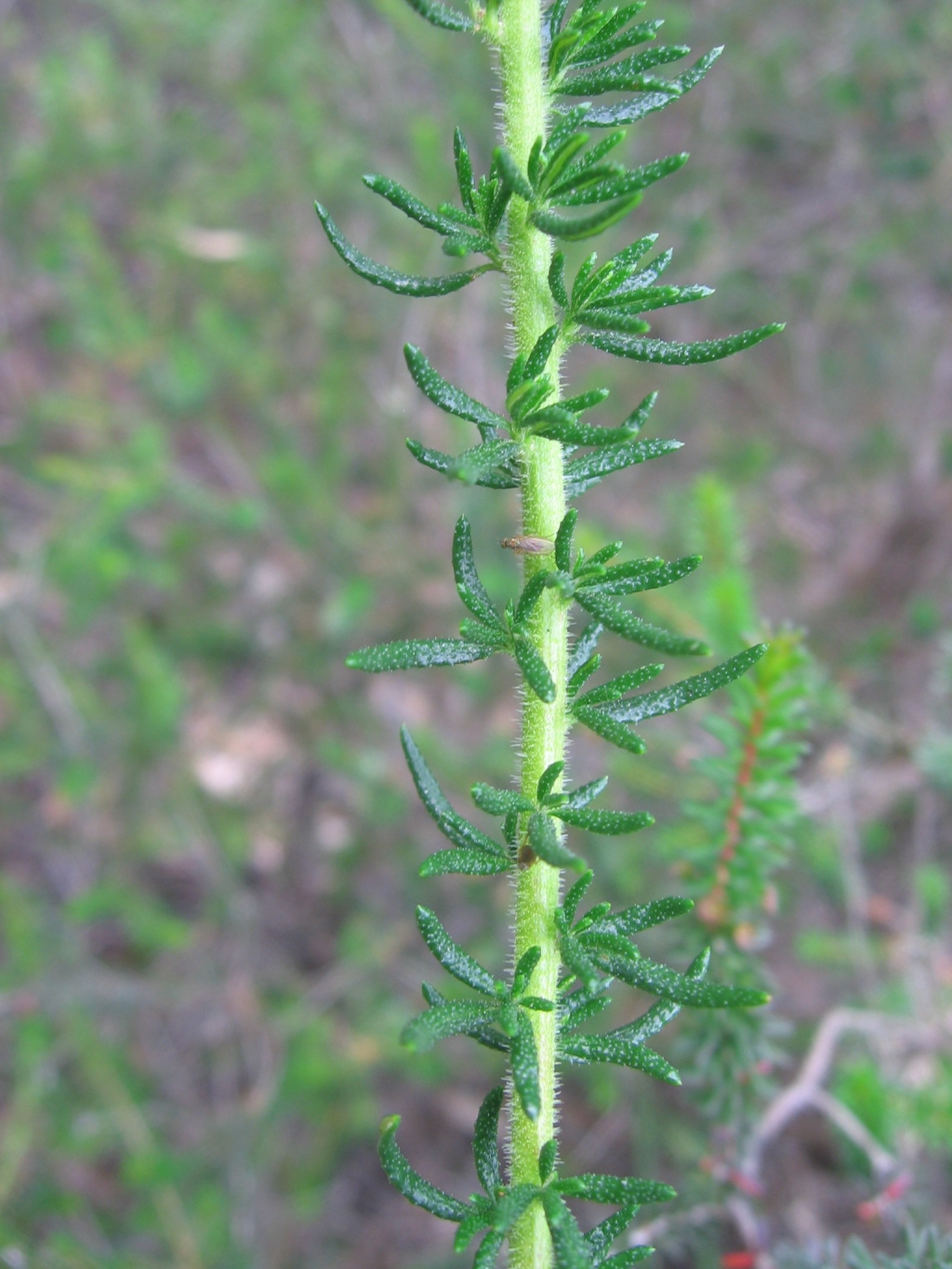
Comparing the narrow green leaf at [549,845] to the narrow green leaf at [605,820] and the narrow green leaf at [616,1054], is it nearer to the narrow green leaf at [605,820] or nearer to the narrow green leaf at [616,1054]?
the narrow green leaf at [605,820]

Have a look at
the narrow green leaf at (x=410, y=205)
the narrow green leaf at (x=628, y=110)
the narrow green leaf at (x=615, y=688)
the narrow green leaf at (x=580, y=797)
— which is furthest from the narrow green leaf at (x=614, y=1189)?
the narrow green leaf at (x=628, y=110)

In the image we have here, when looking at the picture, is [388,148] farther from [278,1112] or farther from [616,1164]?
[616,1164]

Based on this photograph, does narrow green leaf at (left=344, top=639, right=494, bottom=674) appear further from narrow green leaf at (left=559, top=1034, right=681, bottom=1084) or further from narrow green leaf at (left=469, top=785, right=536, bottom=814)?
narrow green leaf at (left=559, top=1034, right=681, bottom=1084)

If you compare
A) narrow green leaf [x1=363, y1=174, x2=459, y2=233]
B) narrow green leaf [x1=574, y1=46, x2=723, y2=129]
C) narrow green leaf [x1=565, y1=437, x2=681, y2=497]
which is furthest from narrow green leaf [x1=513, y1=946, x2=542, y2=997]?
narrow green leaf [x1=574, y1=46, x2=723, y2=129]

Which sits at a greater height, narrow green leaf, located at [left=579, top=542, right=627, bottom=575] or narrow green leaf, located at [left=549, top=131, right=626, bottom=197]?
narrow green leaf, located at [left=549, top=131, right=626, bottom=197]

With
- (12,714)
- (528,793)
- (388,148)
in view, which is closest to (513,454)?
(528,793)

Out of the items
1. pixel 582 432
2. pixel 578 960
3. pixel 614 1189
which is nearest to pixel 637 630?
pixel 582 432
